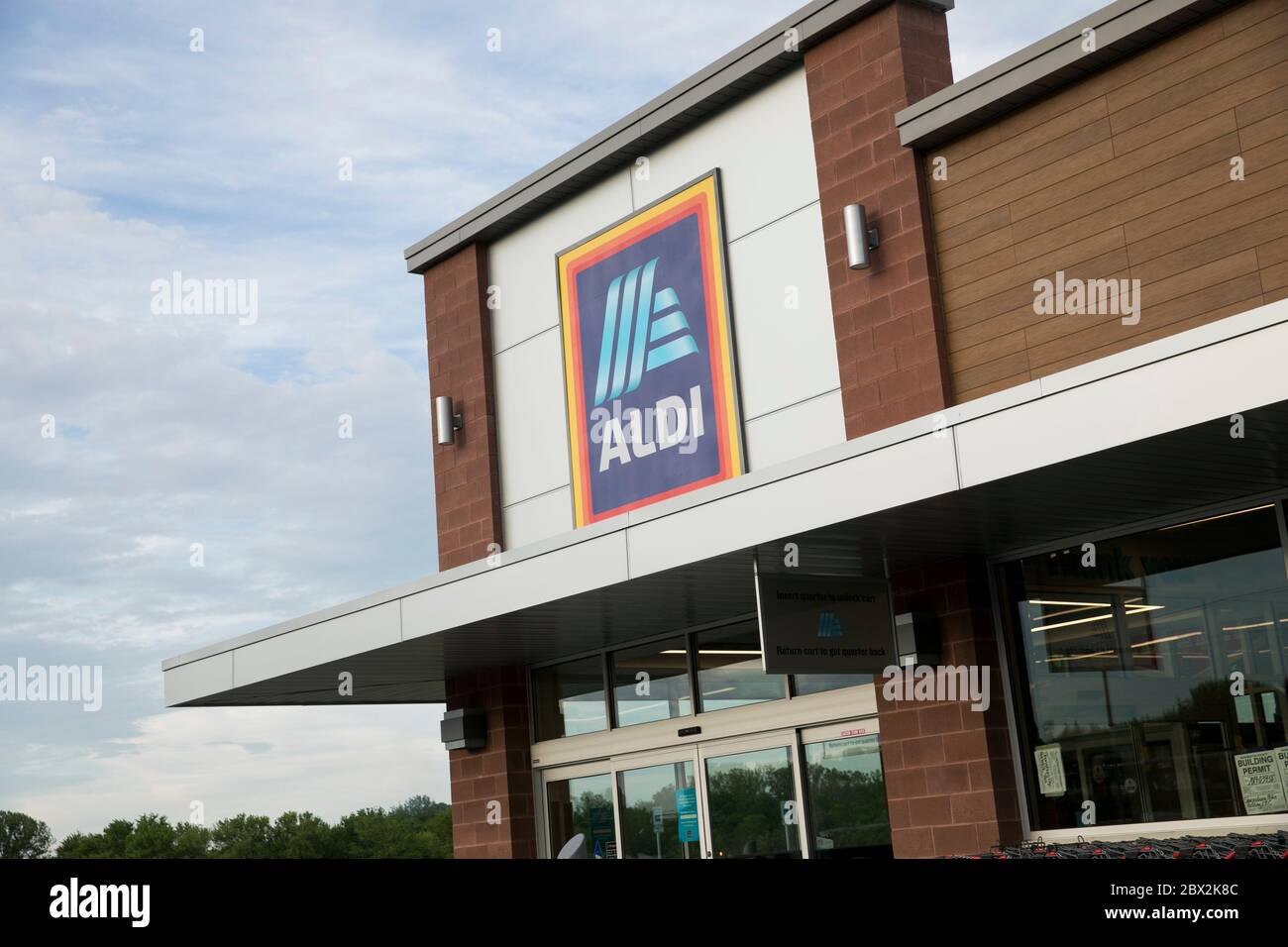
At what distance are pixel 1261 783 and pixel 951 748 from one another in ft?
6.97

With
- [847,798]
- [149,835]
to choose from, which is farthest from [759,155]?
[149,835]

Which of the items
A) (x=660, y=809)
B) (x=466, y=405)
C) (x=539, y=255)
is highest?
(x=539, y=255)

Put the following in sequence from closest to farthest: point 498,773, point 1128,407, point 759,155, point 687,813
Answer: point 1128,407, point 759,155, point 687,813, point 498,773

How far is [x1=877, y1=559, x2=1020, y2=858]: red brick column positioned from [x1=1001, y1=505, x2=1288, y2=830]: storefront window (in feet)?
0.69

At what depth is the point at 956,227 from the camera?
32.9ft

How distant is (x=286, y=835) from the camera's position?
42.2 metres

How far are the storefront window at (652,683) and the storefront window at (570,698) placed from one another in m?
0.25

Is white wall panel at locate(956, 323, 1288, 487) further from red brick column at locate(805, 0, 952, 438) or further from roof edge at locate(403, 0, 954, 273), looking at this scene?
roof edge at locate(403, 0, 954, 273)

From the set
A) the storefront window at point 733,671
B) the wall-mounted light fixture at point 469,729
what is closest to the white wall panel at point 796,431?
the storefront window at point 733,671

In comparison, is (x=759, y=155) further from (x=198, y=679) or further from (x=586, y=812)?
(x=198, y=679)

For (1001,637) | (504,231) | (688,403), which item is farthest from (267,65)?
(1001,637)
